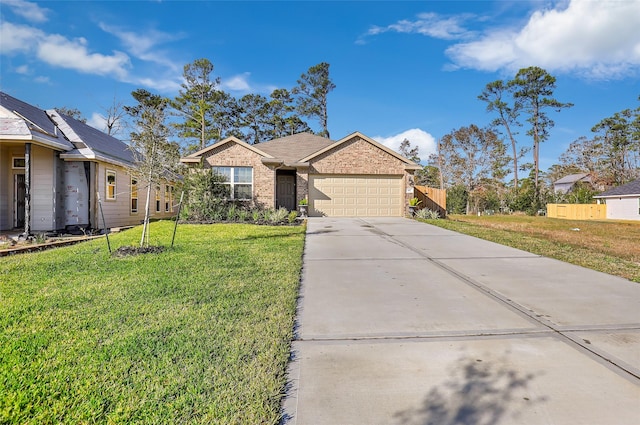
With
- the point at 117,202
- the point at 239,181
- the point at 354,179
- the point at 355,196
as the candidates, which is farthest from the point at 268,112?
the point at 117,202

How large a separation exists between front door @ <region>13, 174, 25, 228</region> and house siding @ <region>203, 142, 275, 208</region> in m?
7.48

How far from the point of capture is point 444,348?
2900mm

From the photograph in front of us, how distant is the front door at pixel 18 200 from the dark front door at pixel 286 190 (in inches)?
429

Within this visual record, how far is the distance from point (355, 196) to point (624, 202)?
25.7 meters

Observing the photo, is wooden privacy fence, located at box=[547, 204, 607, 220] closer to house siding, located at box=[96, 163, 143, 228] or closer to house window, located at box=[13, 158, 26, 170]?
house siding, located at box=[96, 163, 143, 228]

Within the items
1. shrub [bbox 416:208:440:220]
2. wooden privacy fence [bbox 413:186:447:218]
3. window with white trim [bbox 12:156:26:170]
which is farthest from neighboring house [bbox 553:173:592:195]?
window with white trim [bbox 12:156:26:170]

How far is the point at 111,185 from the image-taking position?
1406 centimetres

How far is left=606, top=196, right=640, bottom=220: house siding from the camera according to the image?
26.6 meters

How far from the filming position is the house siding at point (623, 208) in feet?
87.4

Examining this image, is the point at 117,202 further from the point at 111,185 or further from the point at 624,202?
the point at 624,202

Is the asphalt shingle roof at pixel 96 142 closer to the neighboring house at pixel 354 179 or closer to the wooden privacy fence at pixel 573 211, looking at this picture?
the neighboring house at pixel 354 179

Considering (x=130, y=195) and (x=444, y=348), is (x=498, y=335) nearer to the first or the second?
(x=444, y=348)

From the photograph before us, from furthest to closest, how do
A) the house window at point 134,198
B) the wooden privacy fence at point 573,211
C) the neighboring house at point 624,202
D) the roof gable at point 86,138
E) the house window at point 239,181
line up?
the wooden privacy fence at point 573,211, the neighboring house at point 624,202, the house window at point 239,181, the house window at point 134,198, the roof gable at point 86,138

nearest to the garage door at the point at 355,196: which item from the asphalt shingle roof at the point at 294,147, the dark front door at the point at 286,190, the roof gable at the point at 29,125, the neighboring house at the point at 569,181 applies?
the dark front door at the point at 286,190
